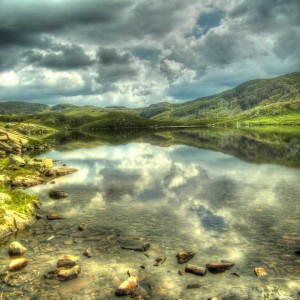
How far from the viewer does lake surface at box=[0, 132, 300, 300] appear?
2438cm

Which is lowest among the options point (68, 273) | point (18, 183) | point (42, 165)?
point (68, 273)

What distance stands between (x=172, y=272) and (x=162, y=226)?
431 inches

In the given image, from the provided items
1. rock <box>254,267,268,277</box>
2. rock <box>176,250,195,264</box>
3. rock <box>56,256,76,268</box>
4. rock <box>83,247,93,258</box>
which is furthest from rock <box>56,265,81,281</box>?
rock <box>254,267,268,277</box>

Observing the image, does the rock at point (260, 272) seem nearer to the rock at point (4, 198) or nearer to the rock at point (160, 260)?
the rock at point (160, 260)

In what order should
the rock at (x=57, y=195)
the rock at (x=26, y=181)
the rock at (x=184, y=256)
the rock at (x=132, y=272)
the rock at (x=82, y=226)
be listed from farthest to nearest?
1. the rock at (x=26, y=181)
2. the rock at (x=57, y=195)
3. the rock at (x=82, y=226)
4. the rock at (x=184, y=256)
5. the rock at (x=132, y=272)

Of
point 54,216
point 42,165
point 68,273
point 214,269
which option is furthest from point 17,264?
point 42,165

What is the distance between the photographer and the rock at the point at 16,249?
100 ft

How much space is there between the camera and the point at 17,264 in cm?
2781

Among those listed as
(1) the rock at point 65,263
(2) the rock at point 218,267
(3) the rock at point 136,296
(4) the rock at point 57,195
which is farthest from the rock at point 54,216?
(2) the rock at point 218,267

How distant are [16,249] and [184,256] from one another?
1553 cm

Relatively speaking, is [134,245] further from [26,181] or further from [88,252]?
[26,181]

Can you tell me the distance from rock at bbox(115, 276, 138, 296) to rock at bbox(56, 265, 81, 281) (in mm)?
4431

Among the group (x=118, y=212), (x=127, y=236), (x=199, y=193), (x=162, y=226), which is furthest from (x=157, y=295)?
(x=199, y=193)

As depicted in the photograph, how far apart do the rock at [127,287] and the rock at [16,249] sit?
39.6 feet
